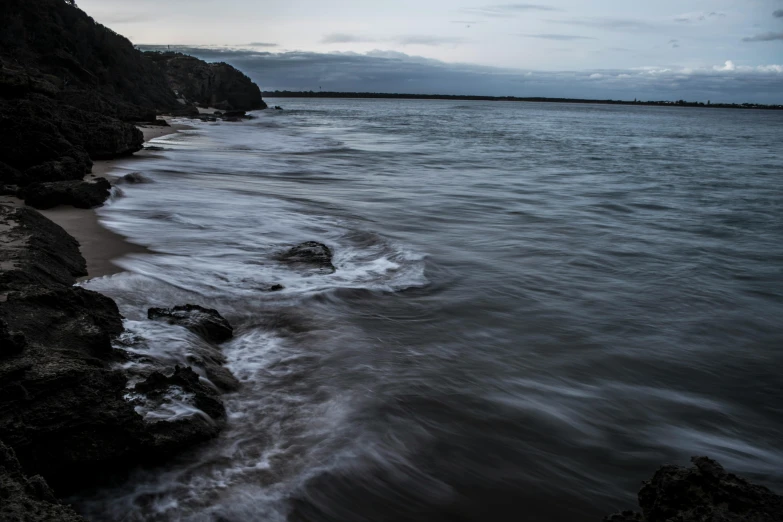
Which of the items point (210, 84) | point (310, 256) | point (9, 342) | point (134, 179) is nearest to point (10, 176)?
point (134, 179)

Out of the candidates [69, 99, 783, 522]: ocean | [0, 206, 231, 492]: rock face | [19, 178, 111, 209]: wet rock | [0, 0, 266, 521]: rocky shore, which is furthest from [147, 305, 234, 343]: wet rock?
[19, 178, 111, 209]: wet rock

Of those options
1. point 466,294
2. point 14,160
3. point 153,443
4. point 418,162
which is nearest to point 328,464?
point 153,443

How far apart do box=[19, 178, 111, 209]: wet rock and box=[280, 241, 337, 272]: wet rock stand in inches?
125

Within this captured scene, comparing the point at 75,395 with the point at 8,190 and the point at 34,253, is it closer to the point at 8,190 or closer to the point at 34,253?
the point at 34,253

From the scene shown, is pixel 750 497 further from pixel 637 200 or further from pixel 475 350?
pixel 637 200

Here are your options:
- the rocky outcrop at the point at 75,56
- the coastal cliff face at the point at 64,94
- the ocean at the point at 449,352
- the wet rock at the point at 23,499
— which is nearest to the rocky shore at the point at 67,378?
the wet rock at the point at 23,499

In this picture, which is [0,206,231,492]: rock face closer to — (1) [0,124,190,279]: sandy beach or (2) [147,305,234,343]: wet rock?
(2) [147,305,234,343]: wet rock

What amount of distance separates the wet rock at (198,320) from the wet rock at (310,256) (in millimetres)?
2214

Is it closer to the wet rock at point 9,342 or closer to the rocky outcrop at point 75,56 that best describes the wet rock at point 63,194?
the wet rock at point 9,342

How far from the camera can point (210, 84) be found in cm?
7319

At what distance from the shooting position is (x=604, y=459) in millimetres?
3895

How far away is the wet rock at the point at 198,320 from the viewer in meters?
4.68

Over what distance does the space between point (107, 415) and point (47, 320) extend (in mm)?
1032

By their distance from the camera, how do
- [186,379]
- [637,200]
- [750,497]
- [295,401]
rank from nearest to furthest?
1. [750,497]
2. [186,379]
3. [295,401]
4. [637,200]
